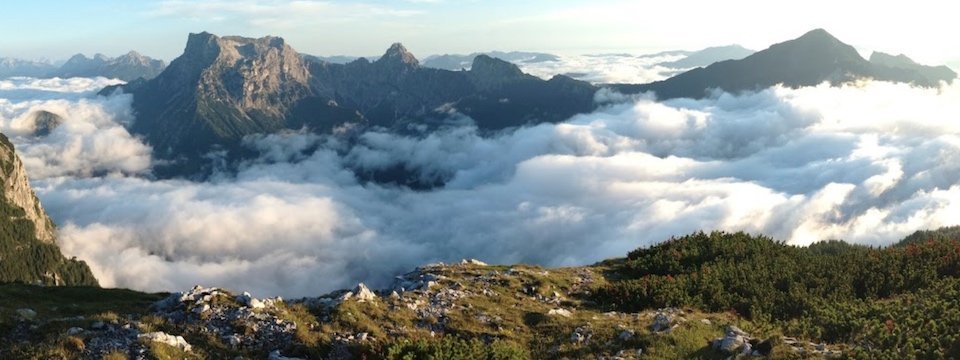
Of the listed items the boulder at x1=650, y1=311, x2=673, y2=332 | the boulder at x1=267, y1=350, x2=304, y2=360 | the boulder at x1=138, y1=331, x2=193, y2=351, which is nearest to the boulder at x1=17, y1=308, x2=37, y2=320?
the boulder at x1=138, y1=331, x2=193, y2=351

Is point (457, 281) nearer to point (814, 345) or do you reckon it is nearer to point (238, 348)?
point (238, 348)

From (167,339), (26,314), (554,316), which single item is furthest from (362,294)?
(26,314)

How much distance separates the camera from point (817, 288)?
32.8m

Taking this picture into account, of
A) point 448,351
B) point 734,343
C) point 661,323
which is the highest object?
point 448,351

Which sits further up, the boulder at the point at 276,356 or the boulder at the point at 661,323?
the boulder at the point at 276,356

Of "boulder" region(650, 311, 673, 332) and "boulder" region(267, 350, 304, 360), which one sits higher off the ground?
"boulder" region(267, 350, 304, 360)

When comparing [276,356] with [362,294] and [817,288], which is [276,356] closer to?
[362,294]

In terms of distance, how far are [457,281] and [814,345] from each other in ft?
61.8

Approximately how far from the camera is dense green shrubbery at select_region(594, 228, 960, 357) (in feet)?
79.1

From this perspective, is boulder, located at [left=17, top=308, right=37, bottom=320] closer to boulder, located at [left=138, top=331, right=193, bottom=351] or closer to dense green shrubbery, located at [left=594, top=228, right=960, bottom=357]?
boulder, located at [left=138, top=331, right=193, bottom=351]

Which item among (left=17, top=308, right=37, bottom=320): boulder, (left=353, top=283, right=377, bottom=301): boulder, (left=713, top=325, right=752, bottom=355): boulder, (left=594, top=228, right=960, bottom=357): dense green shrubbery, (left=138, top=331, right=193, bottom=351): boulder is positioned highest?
(left=138, top=331, right=193, bottom=351): boulder

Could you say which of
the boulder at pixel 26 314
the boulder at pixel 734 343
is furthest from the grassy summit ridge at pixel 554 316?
the boulder at pixel 26 314

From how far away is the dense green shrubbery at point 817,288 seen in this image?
24.1 metres

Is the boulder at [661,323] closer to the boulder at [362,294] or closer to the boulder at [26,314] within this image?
the boulder at [362,294]
